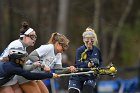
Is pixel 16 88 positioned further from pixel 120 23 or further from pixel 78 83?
pixel 120 23

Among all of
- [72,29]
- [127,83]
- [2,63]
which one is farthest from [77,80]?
[72,29]

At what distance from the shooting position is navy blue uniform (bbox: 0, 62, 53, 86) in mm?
11586

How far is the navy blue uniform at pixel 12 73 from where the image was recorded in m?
11.6

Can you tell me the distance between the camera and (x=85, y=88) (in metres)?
13.3

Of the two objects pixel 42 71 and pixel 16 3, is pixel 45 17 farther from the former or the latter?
pixel 42 71

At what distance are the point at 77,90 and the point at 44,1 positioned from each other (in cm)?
2313

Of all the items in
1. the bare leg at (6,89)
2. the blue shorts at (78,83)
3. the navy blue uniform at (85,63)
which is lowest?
the bare leg at (6,89)

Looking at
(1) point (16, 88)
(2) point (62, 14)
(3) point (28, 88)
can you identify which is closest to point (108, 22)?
(2) point (62, 14)

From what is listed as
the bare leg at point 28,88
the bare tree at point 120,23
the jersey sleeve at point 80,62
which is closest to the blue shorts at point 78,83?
the jersey sleeve at point 80,62

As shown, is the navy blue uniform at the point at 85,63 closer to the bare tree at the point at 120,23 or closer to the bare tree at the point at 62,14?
the bare tree at the point at 62,14

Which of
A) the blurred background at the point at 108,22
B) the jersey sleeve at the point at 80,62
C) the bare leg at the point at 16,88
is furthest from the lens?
the blurred background at the point at 108,22

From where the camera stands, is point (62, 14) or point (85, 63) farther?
point (62, 14)

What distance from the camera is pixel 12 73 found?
1161cm

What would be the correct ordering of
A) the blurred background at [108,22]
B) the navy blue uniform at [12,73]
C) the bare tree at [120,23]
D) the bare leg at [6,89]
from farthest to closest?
the bare tree at [120,23]
the blurred background at [108,22]
the bare leg at [6,89]
the navy blue uniform at [12,73]
